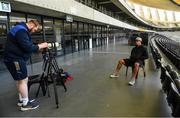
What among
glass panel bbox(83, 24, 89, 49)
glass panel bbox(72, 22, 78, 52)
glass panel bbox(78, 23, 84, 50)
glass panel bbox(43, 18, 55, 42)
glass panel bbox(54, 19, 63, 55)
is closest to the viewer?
glass panel bbox(43, 18, 55, 42)

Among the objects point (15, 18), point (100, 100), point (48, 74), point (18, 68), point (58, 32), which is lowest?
point (100, 100)

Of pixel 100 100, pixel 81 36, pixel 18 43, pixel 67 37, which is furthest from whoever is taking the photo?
pixel 81 36

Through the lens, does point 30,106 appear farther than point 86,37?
No

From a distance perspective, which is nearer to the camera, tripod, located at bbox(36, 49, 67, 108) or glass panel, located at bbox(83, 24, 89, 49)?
tripod, located at bbox(36, 49, 67, 108)

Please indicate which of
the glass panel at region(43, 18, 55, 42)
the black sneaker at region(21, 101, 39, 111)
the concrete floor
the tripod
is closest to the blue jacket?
the tripod

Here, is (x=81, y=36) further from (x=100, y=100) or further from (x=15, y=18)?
(x=100, y=100)

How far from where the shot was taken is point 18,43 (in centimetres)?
361

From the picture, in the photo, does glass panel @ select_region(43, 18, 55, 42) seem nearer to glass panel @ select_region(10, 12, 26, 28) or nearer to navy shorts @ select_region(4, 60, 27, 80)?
glass panel @ select_region(10, 12, 26, 28)

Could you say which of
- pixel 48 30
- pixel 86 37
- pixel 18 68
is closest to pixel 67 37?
pixel 48 30

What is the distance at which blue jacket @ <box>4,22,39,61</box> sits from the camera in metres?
3.54

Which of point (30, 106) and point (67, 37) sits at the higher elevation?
point (67, 37)

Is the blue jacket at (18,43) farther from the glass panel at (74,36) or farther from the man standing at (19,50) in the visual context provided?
the glass panel at (74,36)

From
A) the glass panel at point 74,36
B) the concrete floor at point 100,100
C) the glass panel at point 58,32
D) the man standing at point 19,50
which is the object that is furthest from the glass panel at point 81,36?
the man standing at point 19,50

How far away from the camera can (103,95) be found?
462 centimetres
